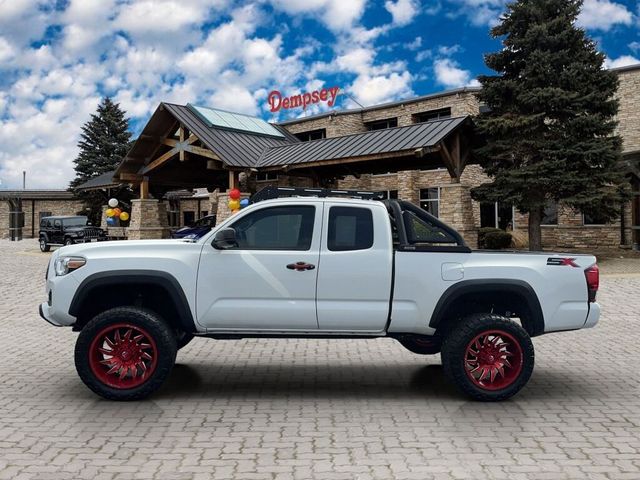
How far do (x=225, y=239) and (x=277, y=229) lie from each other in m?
0.61

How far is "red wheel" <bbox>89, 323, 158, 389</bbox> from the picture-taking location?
19.8 feet

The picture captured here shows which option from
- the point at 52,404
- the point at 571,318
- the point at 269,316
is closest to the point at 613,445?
the point at 571,318

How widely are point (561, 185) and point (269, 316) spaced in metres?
17.8

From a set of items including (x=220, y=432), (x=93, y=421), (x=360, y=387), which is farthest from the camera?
(x=360, y=387)

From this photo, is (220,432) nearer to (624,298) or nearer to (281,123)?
(624,298)

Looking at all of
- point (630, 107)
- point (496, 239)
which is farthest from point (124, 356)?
point (630, 107)

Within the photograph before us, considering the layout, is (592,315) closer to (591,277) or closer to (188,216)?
(591,277)

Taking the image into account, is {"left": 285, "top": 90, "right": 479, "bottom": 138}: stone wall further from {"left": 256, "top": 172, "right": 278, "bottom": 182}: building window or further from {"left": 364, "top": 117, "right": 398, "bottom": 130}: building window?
{"left": 256, "top": 172, "right": 278, "bottom": 182}: building window

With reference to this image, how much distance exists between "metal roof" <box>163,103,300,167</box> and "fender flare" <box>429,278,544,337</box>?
788 inches

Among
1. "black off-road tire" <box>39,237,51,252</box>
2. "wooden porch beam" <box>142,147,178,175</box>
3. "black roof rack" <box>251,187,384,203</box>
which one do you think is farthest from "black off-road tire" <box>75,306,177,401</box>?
"black off-road tire" <box>39,237,51,252</box>

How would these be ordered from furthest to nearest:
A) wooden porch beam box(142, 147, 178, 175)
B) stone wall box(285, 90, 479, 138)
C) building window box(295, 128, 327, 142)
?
1. building window box(295, 128, 327, 142)
2. stone wall box(285, 90, 479, 138)
3. wooden porch beam box(142, 147, 178, 175)

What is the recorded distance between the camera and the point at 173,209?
5372 cm

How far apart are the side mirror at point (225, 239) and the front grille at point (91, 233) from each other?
28672mm

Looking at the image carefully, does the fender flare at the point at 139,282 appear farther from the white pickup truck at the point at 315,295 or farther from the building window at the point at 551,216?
the building window at the point at 551,216
